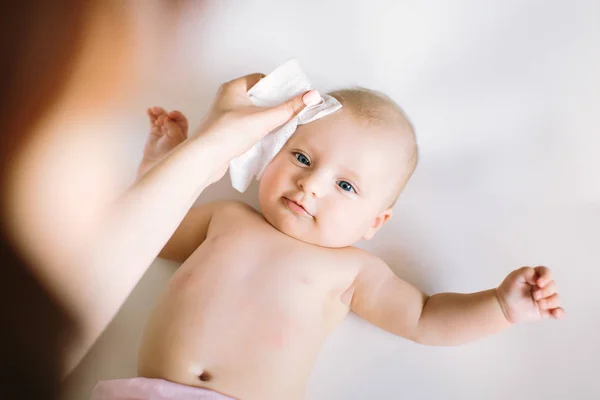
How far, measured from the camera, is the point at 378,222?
35.9 inches

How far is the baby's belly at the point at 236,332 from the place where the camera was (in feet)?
2.49

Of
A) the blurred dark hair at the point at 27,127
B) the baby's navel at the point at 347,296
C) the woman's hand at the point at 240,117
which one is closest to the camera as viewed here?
the blurred dark hair at the point at 27,127

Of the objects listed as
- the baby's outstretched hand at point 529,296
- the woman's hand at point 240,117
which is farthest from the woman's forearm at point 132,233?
the baby's outstretched hand at point 529,296

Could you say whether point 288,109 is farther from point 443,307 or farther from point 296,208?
point 443,307

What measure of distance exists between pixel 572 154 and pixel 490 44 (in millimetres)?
266

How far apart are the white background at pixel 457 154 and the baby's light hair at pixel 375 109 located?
0.53ft

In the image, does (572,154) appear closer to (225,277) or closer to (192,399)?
(225,277)

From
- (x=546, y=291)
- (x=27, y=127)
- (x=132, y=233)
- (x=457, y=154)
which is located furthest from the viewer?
(x=457, y=154)

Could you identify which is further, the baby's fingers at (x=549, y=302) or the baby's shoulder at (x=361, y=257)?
the baby's shoulder at (x=361, y=257)

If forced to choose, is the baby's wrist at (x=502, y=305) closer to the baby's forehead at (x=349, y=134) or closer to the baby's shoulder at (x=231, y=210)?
the baby's forehead at (x=349, y=134)

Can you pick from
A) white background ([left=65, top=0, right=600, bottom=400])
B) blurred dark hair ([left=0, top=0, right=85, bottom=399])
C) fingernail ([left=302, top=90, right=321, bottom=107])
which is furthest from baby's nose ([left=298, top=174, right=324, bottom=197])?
blurred dark hair ([left=0, top=0, right=85, bottom=399])

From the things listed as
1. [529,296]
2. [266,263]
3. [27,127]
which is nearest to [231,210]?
[266,263]

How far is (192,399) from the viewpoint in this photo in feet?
2.34

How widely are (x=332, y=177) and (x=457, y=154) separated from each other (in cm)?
32
